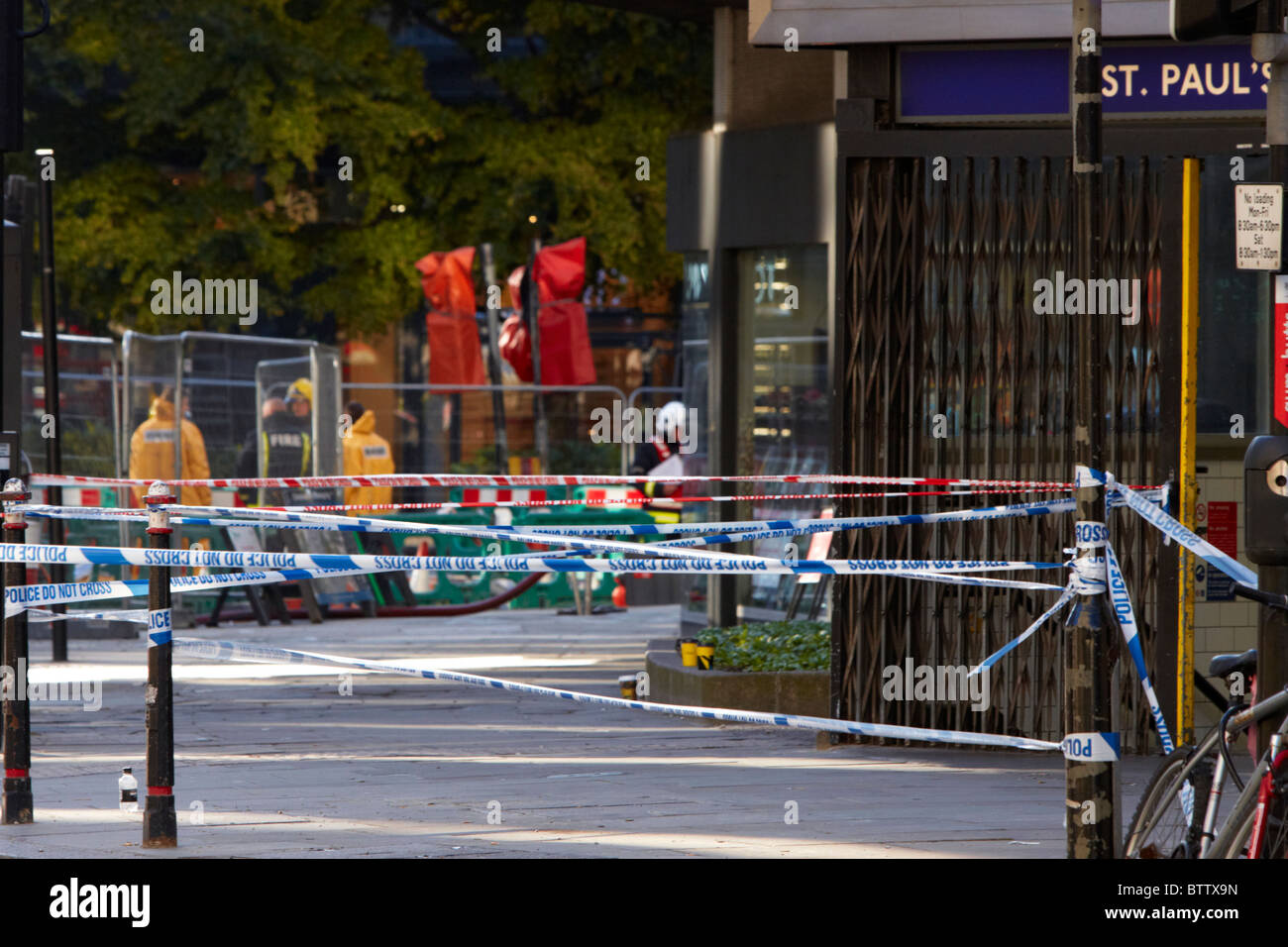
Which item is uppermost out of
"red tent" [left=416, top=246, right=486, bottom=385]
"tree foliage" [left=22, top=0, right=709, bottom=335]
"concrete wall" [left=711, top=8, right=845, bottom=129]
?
"tree foliage" [left=22, top=0, right=709, bottom=335]

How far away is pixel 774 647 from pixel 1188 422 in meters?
3.26

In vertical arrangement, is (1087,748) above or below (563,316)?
below

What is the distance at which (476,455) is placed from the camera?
2550 cm

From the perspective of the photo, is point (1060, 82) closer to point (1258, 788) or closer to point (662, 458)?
point (1258, 788)

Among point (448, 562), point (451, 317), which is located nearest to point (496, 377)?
point (451, 317)

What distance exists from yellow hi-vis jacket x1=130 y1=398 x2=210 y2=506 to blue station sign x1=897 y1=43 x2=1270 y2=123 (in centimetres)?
889

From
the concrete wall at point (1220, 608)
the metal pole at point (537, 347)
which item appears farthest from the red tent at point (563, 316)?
the concrete wall at point (1220, 608)

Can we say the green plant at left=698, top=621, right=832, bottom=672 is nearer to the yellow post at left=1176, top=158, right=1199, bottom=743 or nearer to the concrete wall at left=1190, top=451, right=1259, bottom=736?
the concrete wall at left=1190, top=451, right=1259, bottom=736

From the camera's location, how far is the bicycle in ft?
19.1

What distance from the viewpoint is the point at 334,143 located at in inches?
1059

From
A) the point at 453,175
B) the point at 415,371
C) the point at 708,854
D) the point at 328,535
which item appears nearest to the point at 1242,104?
the point at 708,854

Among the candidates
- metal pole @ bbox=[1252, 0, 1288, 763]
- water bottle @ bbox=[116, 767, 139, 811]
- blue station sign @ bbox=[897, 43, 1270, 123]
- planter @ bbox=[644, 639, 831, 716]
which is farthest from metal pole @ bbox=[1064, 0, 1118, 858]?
planter @ bbox=[644, 639, 831, 716]

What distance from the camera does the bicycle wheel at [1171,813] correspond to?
6.43 metres

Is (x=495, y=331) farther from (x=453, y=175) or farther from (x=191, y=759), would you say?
(x=191, y=759)
